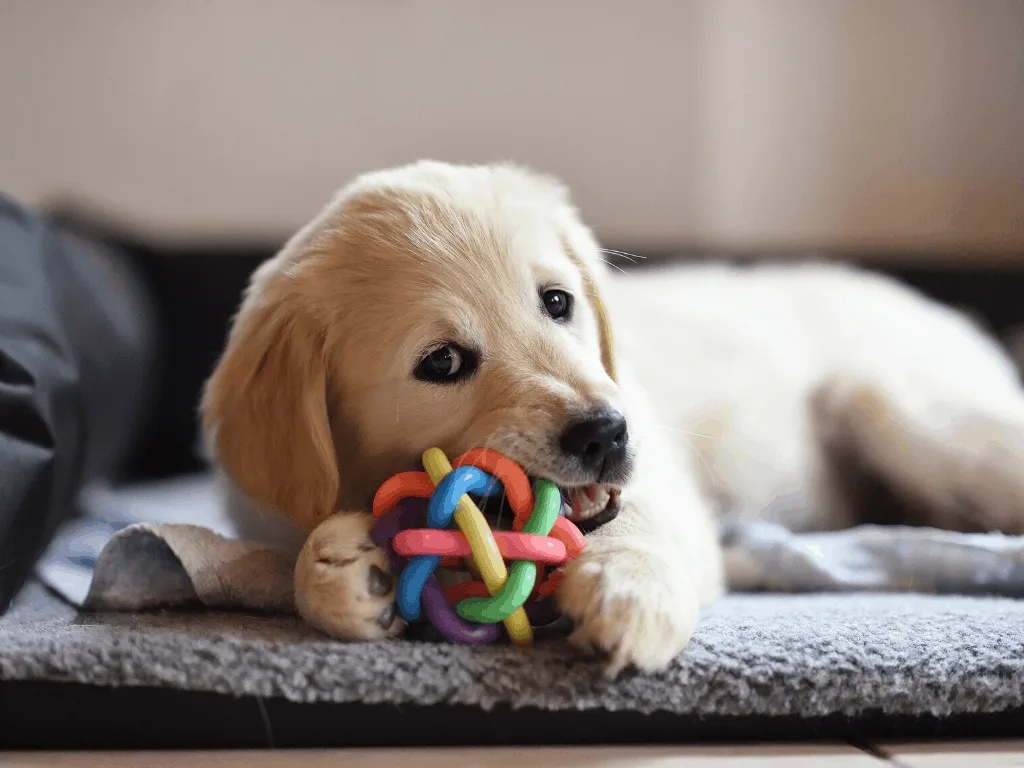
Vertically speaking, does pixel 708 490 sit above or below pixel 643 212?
below

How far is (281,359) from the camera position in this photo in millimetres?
1542

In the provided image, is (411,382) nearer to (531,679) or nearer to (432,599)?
(432,599)

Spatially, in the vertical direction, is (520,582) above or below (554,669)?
above

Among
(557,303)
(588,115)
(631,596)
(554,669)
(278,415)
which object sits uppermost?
(588,115)

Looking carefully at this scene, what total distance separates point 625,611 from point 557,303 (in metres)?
0.64

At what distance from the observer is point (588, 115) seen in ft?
12.9

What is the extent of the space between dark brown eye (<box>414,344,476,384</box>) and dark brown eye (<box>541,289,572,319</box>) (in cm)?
20

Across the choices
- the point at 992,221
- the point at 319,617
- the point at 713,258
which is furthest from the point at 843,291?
the point at 319,617

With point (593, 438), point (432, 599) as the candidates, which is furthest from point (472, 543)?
point (593, 438)

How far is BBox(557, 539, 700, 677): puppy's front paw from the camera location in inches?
45.8

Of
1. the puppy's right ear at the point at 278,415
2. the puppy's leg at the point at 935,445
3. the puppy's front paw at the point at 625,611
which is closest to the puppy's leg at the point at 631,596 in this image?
the puppy's front paw at the point at 625,611

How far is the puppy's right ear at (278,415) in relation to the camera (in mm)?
1458

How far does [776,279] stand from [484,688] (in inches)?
85.7

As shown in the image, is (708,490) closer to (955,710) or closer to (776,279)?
(776,279)
